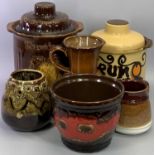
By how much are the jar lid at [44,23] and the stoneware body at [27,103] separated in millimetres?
93

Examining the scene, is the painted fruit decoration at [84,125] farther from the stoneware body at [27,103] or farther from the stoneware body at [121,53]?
the stoneware body at [121,53]

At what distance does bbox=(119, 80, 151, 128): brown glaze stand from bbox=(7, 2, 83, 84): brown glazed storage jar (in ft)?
0.50

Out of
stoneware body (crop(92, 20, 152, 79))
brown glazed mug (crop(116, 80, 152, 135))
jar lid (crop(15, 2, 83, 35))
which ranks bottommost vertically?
brown glazed mug (crop(116, 80, 152, 135))

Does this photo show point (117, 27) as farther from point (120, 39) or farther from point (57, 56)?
point (57, 56)

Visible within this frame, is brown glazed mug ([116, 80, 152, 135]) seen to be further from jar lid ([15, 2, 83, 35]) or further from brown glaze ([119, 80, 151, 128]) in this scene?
jar lid ([15, 2, 83, 35])

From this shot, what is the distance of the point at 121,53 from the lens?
2.80ft

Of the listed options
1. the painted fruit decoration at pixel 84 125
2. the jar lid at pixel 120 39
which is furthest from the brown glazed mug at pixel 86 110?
the jar lid at pixel 120 39

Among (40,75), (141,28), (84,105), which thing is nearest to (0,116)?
(40,75)

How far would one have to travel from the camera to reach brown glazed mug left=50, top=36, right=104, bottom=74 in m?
0.78

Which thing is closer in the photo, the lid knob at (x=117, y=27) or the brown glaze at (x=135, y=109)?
the brown glaze at (x=135, y=109)

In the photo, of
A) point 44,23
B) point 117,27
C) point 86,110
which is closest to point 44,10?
point 44,23

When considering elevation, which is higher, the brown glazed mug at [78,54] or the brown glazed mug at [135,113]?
the brown glazed mug at [78,54]

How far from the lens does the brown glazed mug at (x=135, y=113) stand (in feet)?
2.50

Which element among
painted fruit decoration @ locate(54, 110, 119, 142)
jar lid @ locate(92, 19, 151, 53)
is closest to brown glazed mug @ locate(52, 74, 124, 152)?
painted fruit decoration @ locate(54, 110, 119, 142)
